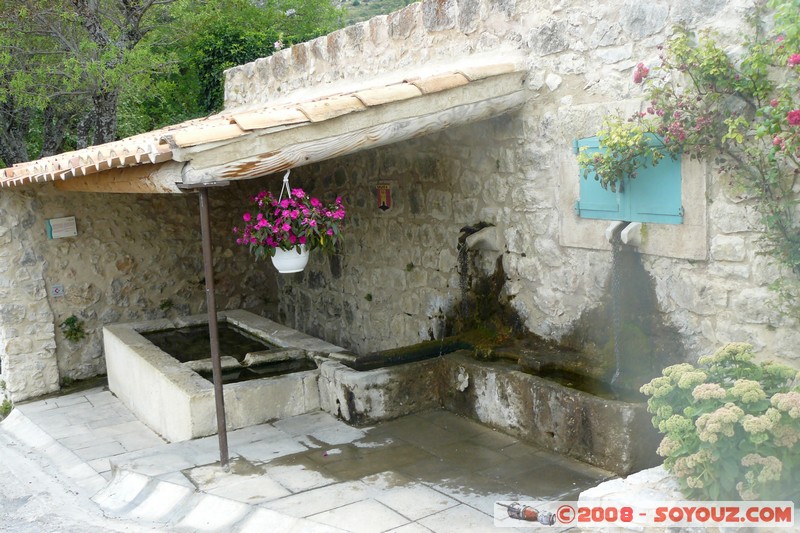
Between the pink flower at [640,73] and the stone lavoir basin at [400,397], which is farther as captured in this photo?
the stone lavoir basin at [400,397]

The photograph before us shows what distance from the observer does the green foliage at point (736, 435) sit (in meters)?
2.83

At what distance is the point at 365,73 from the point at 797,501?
548 centimetres

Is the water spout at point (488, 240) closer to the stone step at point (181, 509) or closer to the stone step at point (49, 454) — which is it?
the stone step at point (181, 509)

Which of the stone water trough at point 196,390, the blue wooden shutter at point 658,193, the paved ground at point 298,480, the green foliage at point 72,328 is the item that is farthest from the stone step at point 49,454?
the blue wooden shutter at point 658,193

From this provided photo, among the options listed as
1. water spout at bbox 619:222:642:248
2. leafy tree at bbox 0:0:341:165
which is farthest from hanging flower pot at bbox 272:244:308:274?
leafy tree at bbox 0:0:341:165

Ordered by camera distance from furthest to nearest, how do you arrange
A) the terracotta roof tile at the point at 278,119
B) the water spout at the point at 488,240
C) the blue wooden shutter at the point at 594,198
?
the water spout at the point at 488,240, the blue wooden shutter at the point at 594,198, the terracotta roof tile at the point at 278,119

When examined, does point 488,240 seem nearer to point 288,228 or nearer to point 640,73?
point 288,228

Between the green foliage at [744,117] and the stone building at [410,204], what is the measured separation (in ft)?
0.44

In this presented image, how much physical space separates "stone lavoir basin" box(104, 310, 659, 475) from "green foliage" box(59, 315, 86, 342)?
1.47 metres

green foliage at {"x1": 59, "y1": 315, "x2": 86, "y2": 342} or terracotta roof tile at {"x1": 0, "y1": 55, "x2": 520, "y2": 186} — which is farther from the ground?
terracotta roof tile at {"x1": 0, "y1": 55, "x2": 520, "y2": 186}

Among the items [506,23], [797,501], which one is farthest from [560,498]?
[506,23]

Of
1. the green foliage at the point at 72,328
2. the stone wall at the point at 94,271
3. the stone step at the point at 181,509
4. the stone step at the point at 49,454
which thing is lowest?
the stone step at the point at 49,454

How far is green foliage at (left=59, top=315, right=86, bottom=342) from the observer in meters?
8.01

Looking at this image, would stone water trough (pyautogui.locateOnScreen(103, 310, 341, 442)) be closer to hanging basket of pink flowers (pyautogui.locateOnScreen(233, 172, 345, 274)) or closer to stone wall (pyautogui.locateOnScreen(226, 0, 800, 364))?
hanging basket of pink flowers (pyautogui.locateOnScreen(233, 172, 345, 274))
